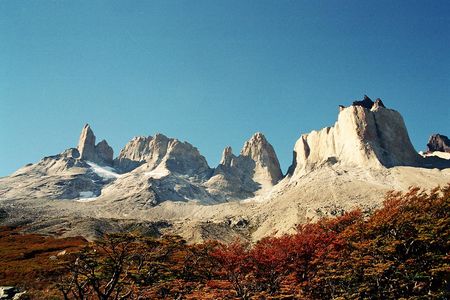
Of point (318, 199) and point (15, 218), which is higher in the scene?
point (15, 218)

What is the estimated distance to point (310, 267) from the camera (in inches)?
1721

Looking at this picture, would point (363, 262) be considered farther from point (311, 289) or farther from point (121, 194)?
point (121, 194)

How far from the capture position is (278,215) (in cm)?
12025

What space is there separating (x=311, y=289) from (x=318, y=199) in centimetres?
8684

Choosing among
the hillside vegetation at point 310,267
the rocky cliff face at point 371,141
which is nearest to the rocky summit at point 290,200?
the rocky cliff face at point 371,141

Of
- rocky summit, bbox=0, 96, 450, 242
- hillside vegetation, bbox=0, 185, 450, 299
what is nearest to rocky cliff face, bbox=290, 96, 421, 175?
rocky summit, bbox=0, 96, 450, 242

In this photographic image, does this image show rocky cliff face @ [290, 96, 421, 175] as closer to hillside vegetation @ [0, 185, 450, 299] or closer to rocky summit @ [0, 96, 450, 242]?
rocky summit @ [0, 96, 450, 242]

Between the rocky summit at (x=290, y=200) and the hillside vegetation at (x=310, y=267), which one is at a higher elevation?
the rocky summit at (x=290, y=200)

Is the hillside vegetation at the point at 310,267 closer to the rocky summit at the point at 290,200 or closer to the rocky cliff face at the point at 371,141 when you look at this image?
the rocky summit at the point at 290,200

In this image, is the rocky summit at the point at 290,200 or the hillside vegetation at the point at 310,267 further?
the rocky summit at the point at 290,200

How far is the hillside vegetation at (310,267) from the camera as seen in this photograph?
35.5 meters

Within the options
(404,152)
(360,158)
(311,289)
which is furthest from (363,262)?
(404,152)

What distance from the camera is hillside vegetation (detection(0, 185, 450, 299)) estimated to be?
1396 inches

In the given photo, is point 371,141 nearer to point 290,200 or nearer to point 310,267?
point 290,200
